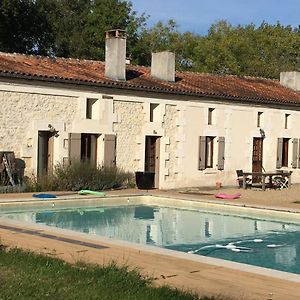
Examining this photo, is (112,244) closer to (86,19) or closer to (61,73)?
(61,73)

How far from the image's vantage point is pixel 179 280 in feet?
21.0

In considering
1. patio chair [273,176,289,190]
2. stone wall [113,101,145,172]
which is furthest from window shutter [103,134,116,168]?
patio chair [273,176,289,190]

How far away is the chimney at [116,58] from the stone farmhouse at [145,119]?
4 cm

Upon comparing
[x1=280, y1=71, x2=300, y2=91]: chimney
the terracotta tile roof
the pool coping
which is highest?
[x1=280, y1=71, x2=300, y2=91]: chimney

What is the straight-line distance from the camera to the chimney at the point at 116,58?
68.8 ft

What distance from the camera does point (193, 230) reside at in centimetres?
1278

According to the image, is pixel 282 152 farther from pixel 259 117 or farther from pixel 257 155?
pixel 259 117

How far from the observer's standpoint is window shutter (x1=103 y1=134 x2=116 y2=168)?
65.9 feet

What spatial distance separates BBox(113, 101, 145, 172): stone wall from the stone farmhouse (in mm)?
36

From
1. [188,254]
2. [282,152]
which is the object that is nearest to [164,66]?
[282,152]

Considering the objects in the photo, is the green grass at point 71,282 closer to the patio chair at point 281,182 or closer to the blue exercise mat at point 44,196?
the blue exercise mat at point 44,196

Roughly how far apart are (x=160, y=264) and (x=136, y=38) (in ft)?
111

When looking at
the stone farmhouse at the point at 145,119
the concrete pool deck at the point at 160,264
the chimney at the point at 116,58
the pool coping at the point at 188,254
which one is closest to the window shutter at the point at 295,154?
the stone farmhouse at the point at 145,119

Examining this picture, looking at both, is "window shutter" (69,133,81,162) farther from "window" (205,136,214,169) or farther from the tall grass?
"window" (205,136,214,169)
